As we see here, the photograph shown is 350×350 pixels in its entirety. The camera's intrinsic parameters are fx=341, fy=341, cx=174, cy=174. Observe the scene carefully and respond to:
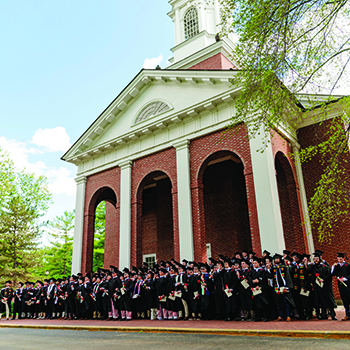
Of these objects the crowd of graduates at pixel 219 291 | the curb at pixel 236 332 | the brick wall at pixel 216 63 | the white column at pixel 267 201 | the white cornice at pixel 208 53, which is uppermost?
the white cornice at pixel 208 53

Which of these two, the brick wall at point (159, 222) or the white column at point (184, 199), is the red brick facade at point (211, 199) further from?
the white column at point (184, 199)

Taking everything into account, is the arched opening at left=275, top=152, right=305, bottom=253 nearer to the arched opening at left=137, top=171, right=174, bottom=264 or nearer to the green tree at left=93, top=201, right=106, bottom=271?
the arched opening at left=137, top=171, right=174, bottom=264

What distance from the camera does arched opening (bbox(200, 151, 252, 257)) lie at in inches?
714

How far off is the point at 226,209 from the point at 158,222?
468 cm

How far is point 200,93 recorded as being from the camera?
1600 cm

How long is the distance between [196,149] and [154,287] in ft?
21.2

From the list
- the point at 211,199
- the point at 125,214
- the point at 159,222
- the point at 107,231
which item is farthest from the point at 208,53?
the point at 107,231

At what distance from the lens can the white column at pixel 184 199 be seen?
565 inches

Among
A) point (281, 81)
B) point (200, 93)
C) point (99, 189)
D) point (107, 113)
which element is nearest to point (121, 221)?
point (99, 189)

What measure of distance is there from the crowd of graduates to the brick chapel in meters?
2.49

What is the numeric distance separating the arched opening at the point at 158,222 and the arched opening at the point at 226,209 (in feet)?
9.16

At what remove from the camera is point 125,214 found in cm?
1725

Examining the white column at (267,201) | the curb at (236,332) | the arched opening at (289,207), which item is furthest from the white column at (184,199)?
the curb at (236,332)

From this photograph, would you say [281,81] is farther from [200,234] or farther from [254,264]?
[200,234]
